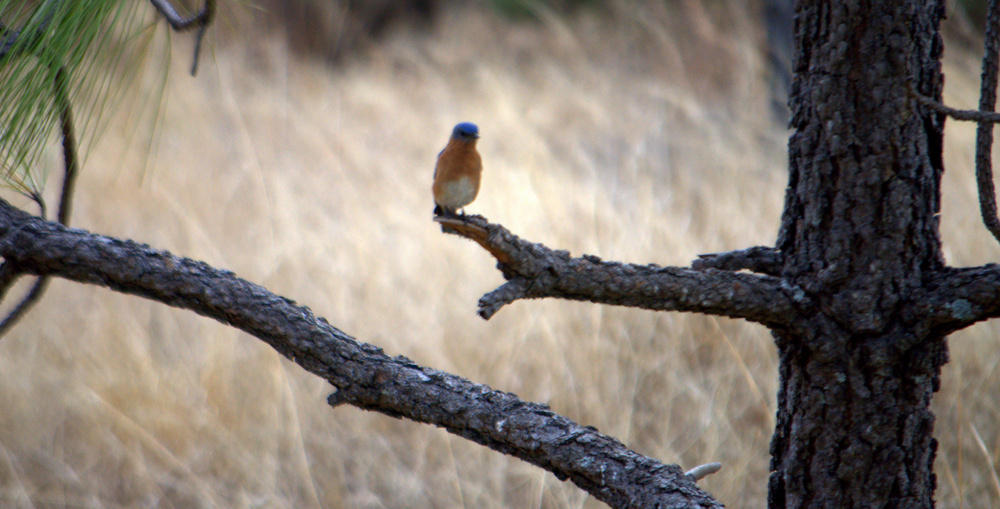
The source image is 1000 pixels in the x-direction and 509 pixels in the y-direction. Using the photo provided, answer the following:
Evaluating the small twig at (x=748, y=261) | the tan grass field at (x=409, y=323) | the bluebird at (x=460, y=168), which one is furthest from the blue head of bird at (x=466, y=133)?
the small twig at (x=748, y=261)

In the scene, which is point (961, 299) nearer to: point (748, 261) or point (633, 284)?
point (748, 261)

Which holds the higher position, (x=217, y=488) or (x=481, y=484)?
(x=481, y=484)

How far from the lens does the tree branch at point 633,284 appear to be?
2.64 feet

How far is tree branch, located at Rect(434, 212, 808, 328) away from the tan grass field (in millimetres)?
578

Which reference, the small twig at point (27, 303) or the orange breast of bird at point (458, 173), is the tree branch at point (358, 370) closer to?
the small twig at point (27, 303)

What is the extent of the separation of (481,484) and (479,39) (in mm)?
5003

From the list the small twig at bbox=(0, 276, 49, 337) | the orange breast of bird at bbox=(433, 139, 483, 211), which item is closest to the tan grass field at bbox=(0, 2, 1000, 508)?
the small twig at bbox=(0, 276, 49, 337)

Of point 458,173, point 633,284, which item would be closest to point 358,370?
point 633,284

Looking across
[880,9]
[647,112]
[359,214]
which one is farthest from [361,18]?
[880,9]

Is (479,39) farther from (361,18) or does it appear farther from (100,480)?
(100,480)

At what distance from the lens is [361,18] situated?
7488 millimetres

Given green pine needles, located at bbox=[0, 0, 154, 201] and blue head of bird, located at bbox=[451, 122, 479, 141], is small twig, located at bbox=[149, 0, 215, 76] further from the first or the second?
blue head of bird, located at bbox=[451, 122, 479, 141]

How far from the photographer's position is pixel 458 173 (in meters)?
1.64

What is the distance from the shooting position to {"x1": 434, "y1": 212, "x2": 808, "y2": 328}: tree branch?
81 cm
